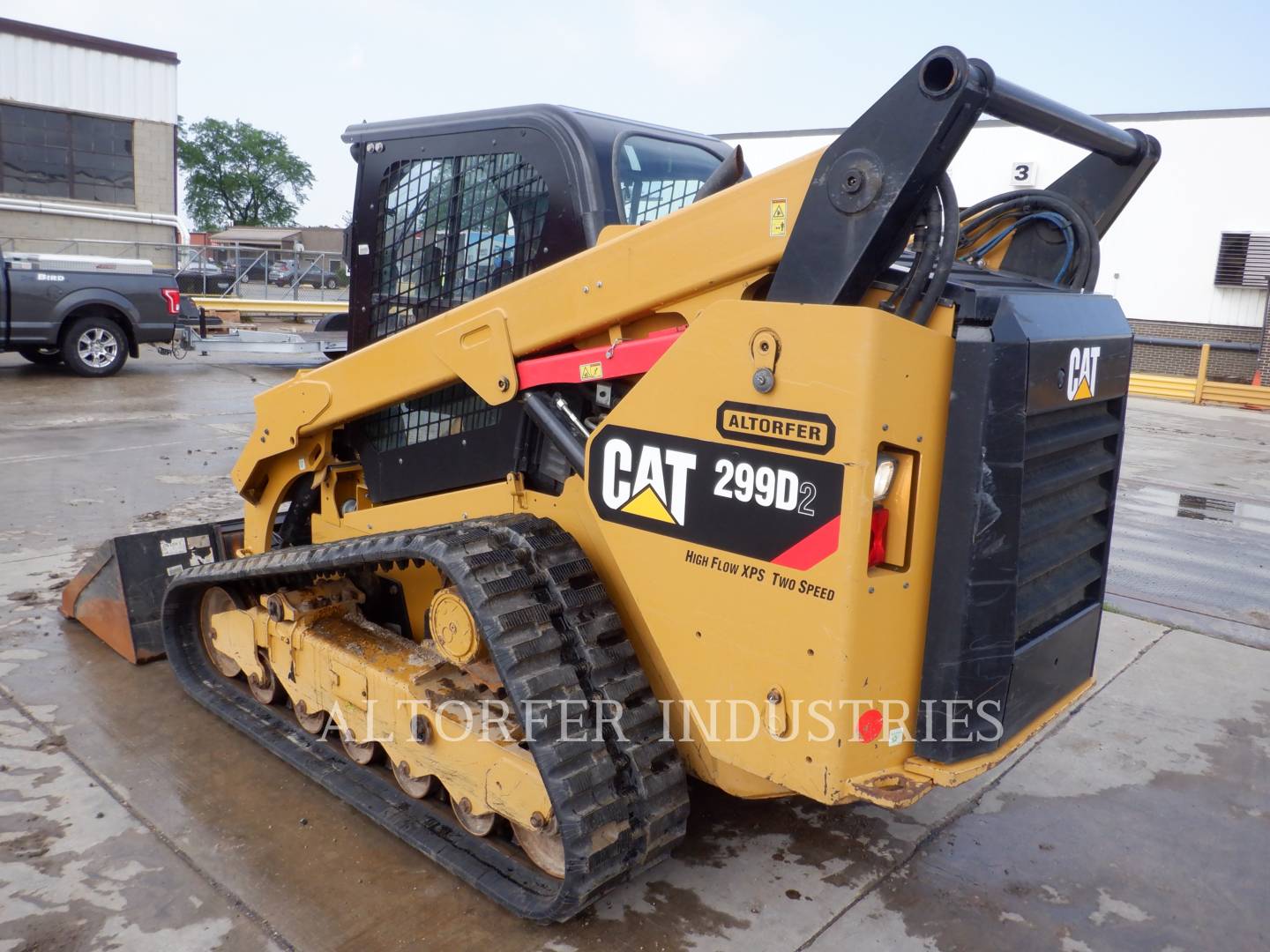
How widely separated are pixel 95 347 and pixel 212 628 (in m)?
11.1

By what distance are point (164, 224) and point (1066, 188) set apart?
1000 inches

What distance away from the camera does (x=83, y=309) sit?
13.6 metres

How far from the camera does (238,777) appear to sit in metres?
3.76

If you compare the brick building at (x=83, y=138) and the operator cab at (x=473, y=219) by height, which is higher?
the brick building at (x=83, y=138)

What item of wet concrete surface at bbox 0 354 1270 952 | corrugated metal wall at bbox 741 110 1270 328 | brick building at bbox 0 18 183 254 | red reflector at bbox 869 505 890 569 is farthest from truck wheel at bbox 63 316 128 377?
corrugated metal wall at bbox 741 110 1270 328

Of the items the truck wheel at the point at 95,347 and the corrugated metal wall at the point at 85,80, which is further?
the corrugated metal wall at the point at 85,80

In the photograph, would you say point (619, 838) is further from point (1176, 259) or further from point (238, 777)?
point (1176, 259)

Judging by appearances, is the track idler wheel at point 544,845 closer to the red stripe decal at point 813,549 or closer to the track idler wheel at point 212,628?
the red stripe decal at point 813,549

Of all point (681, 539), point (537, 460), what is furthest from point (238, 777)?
point (681, 539)

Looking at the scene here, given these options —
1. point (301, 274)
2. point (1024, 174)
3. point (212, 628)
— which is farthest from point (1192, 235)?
point (212, 628)

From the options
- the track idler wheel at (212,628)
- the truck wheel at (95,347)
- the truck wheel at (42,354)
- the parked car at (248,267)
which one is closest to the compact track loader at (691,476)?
the track idler wheel at (212,628)

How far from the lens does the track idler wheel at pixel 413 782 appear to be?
3527 mm

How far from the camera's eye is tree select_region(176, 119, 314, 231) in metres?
69.5

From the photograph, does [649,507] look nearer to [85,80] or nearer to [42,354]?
[42,354]
